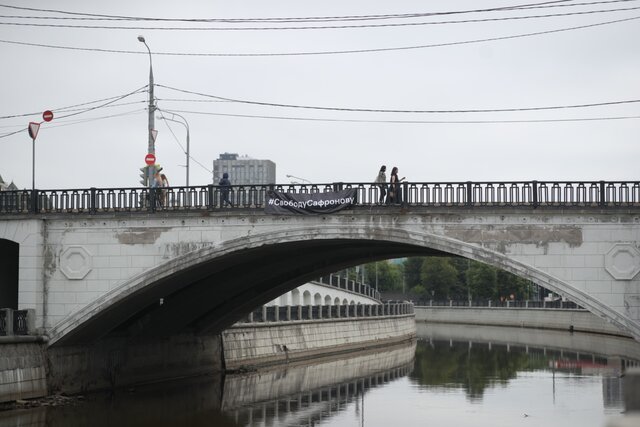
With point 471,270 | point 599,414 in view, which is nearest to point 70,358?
point 599,414

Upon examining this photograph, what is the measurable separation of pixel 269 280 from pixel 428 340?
140ft

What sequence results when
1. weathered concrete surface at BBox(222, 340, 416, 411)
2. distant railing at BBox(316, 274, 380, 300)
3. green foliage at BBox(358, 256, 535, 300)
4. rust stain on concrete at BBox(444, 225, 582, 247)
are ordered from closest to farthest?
rust stain on concrete at BBox(444, 225, 582, 247)
weathered concrete surface at BBox(222, 340, 416, 411)
distant railing at BBox(316, 274, 380, 300)
green foliage at BBox(358, 256, 535, 300)

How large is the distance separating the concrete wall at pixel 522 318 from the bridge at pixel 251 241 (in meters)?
49.9

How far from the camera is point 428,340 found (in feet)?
277

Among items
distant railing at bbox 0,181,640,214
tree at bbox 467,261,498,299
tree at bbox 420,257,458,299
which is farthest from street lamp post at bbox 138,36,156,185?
tree at bbox 420,257,458,299

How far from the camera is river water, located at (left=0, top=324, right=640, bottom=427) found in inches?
1280

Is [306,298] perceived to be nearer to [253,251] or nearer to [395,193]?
[253,251]

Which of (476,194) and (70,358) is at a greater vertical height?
(476,194)

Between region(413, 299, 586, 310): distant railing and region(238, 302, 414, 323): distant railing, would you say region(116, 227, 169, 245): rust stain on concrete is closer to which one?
region(238, 302, 414, 323): distant railing

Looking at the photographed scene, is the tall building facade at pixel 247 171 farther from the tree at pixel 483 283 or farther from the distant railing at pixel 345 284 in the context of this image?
the tree at pixel 483 283

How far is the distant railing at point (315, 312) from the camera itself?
5266cm

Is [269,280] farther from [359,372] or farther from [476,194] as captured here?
[476,194]

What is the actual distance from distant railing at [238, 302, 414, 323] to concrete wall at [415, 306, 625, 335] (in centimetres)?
1839

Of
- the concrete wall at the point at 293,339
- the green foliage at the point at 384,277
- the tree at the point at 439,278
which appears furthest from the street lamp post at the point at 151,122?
the green foliage at the point at 384,277
